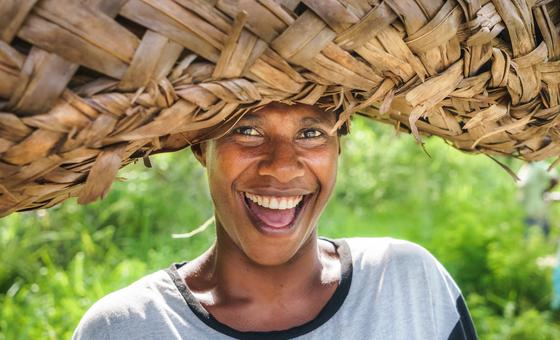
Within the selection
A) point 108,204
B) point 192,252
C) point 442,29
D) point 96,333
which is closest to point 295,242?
point 96,333

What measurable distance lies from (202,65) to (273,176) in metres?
0.57

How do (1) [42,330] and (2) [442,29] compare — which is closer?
(2) [442,29]

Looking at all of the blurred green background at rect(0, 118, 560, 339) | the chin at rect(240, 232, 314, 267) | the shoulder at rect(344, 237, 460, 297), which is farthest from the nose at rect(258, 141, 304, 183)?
the blurred green background at rect(0, 118, 560, 339)

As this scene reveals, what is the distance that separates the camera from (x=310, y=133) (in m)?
1.79

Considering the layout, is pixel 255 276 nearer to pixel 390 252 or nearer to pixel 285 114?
pixel 390 252

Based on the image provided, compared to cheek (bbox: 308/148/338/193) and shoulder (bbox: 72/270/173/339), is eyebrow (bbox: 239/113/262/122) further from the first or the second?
shoulder (bbox: 72/270/173/339)

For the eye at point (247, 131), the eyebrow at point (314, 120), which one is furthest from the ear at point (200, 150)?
the eyebrow at point (314, 120)

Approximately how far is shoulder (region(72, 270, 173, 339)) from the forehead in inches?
19.2

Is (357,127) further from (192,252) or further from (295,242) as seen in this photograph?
(295,242)

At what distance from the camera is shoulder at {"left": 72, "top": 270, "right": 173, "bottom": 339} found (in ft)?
6.01

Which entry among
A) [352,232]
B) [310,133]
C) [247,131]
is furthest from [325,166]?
[352,232]

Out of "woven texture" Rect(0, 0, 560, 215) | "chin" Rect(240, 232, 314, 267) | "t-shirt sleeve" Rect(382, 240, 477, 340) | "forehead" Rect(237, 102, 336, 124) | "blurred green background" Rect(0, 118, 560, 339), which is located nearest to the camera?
"woven texture" Rect(0, 0, 560, 215)

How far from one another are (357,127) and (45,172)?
236 inches

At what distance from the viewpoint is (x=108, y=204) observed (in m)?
5.66
